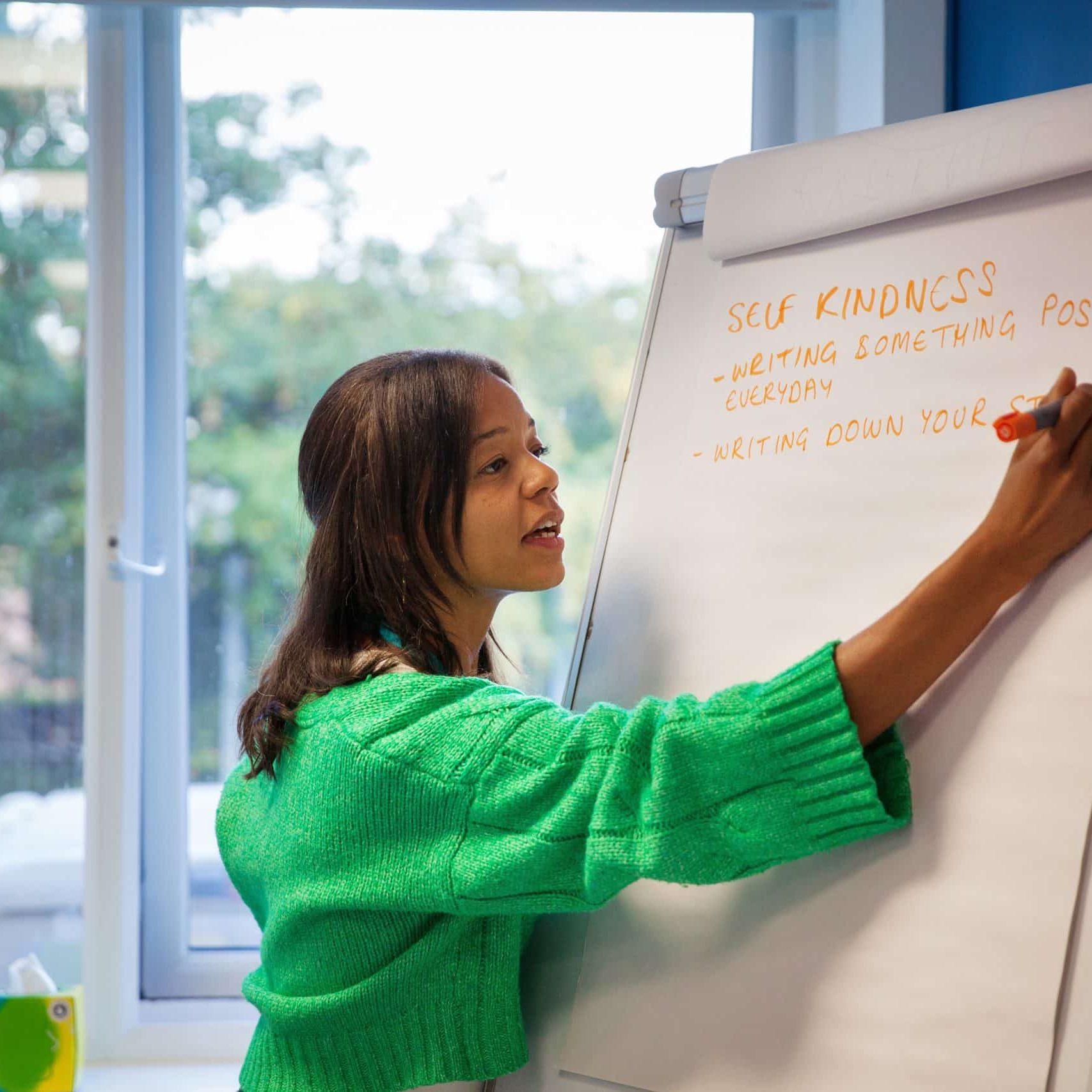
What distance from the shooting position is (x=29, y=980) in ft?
5.34

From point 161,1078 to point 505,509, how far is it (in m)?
1.19

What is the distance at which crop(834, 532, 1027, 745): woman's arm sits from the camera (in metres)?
0.82

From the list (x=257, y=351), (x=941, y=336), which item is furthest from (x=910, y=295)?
(x=257, y=351)

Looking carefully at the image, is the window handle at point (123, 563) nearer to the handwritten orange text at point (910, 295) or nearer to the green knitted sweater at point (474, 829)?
the green knitted sweater at point (474, 829)

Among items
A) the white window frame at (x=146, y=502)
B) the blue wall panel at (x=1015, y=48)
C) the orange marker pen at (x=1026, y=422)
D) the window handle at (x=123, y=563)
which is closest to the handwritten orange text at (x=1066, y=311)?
the orange marker pen at (x=1026, y=422)

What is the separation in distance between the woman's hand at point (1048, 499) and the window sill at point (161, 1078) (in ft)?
4.59

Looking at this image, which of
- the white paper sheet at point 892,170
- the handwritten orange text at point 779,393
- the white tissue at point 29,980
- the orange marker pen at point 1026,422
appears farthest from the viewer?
the white tissue at point 29,980

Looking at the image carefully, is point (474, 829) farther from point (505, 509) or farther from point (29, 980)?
point (29, 980)

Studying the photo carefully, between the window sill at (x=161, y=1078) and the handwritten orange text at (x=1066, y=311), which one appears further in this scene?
the window sill at (x=161, y=1078)

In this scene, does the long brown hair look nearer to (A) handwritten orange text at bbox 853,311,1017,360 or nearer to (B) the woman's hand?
(A) handwritten orange text at bbox 853,311,1017,360

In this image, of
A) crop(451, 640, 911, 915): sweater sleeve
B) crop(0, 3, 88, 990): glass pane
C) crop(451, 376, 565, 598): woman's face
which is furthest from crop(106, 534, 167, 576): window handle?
crop(451, 640, 911, 915): sweater sleeve

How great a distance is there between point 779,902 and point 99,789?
46.8 inches

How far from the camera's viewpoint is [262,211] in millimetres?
1818

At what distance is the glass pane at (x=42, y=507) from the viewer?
1.79m
